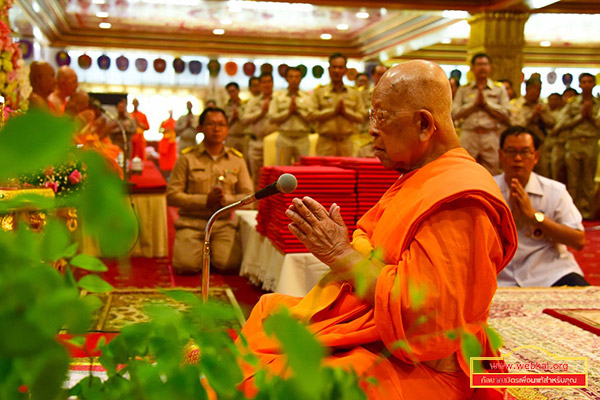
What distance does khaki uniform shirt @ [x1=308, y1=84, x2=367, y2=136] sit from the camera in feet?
23.8

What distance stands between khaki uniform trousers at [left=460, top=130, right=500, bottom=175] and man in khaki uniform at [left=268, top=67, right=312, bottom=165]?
1.82 m

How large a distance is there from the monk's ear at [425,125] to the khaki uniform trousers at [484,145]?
5.85 m

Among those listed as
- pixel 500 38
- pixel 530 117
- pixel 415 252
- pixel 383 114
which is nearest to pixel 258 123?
pixel 500 38

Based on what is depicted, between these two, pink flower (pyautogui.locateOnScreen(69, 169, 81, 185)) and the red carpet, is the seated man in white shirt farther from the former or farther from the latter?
pink flower (pyautogui.locateOnScreen(69, 169, 81, 185))

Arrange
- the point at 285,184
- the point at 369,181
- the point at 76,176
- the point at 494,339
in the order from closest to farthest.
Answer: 1. the point at 494,339
2. the point at 76,176
3. the point at 285,184
4. the point at 369,181

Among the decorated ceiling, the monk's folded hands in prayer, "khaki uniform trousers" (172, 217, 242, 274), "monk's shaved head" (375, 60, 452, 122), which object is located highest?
the decorated ceiling

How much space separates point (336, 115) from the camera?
23.9 ft

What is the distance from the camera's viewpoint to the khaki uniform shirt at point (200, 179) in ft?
16.1

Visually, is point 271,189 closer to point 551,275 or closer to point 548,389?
point 548,389

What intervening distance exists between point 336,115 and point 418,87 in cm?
566

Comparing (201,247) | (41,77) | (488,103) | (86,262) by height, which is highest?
(41,77)

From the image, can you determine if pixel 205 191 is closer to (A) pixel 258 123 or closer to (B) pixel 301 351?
(A) pixel 258 123

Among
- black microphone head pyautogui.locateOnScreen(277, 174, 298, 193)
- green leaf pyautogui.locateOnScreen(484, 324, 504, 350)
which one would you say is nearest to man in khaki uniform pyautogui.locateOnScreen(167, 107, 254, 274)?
black microphone head pyautogui.locateOnScreen(277, 174, 298, 193)

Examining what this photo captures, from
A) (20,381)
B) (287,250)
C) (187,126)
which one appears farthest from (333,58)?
(20,381)
